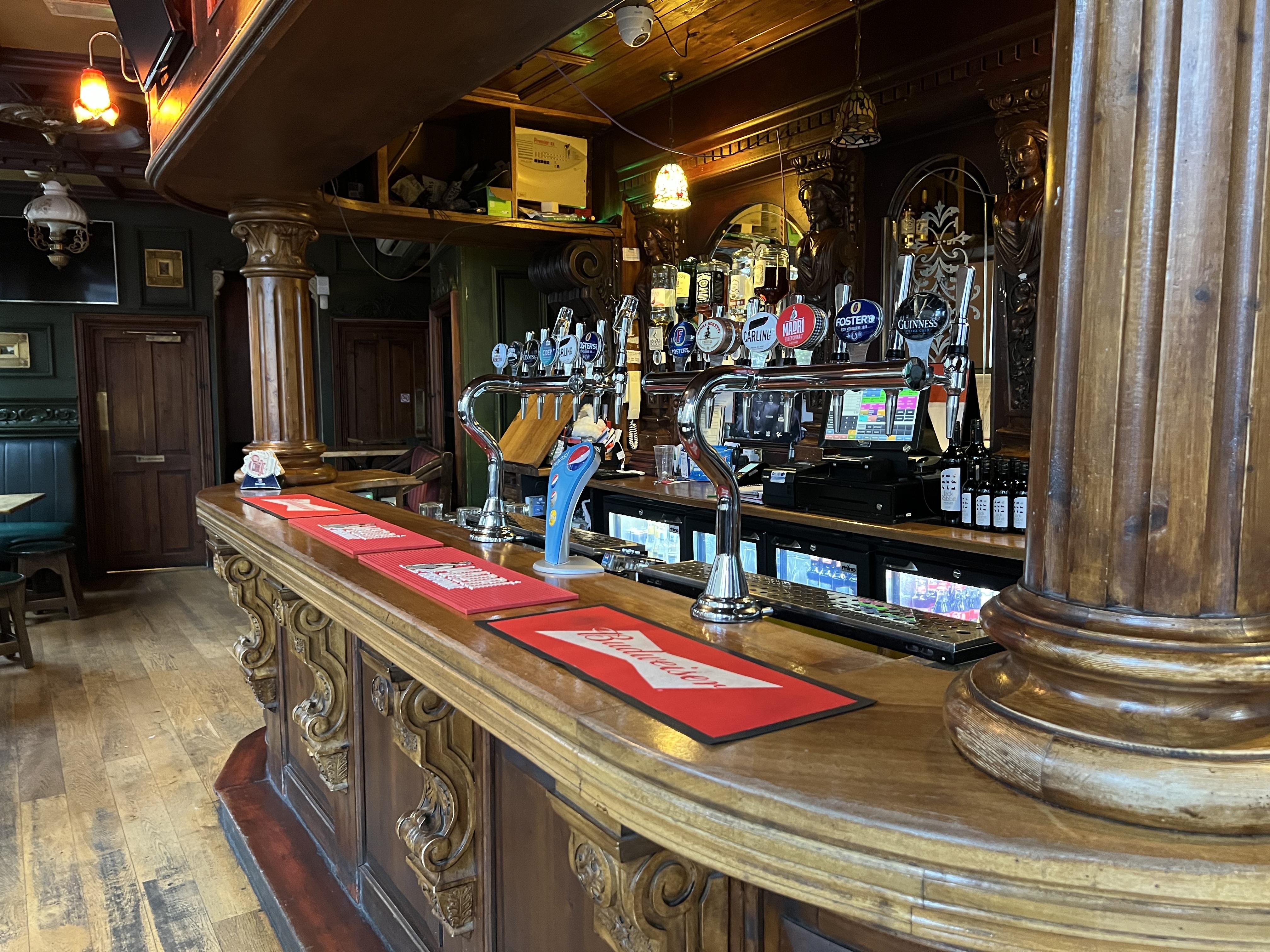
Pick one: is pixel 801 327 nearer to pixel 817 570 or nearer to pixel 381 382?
pixel 817 570

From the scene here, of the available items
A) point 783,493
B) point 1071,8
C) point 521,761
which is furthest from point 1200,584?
point 783,493

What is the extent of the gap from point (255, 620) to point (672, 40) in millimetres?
3395

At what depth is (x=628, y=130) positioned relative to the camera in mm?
5535

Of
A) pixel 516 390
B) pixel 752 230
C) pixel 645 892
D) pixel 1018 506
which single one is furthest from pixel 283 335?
pixel 645 892

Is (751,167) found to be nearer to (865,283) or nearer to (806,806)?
(865,283)

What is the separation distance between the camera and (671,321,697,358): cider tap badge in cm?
276

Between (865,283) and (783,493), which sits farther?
(865,283)

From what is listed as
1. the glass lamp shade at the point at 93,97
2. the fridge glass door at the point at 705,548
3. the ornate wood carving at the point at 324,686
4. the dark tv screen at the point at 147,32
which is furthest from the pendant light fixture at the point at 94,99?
the fridge glass door at the point at 705,548

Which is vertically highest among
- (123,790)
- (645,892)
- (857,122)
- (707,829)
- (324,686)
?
(857,122)

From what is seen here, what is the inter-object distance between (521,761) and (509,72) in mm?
4482

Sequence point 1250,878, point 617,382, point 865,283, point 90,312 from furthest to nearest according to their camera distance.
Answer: point 90,312
point 865,283
point 617,382
point 1250,878

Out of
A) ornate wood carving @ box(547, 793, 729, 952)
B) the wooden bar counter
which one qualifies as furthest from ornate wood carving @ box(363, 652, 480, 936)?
ornate wood carving @ box(547, 793, 729, 952)

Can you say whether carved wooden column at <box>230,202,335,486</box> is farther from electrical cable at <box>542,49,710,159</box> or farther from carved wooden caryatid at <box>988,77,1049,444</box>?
carved wooden caryatid at <box>988,77,1049,444</box>

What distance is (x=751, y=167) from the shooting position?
4859 mm
